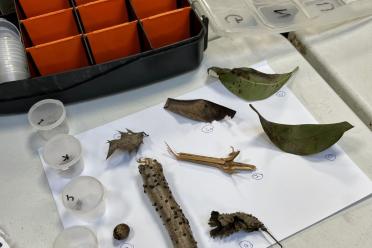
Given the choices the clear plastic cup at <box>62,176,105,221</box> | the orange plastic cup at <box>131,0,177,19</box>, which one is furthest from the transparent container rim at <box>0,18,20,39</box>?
the clear plastic cup at <box>62,176,105,221</box>

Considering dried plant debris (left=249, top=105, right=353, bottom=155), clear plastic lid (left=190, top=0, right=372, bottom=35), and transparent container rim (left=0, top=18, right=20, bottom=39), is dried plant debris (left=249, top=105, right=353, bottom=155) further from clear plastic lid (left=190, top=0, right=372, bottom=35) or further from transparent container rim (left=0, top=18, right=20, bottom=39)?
transparent container rim (left=0, top=18, right=20, bottom=39)

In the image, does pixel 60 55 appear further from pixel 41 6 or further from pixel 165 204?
pixel 165 204

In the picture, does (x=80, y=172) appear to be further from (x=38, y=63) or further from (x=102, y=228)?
(x=38, y=63)

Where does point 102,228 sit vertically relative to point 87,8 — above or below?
below

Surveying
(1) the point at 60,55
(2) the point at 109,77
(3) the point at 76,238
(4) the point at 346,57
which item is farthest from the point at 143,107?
(4) the point at 346,57

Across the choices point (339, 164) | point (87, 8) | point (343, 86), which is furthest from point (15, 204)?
point (343, 86)
